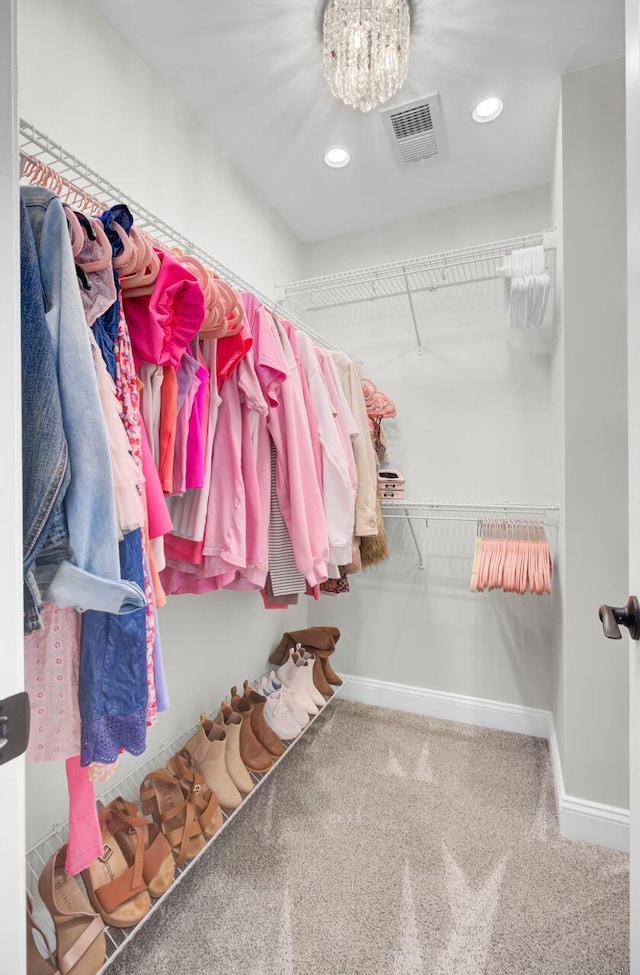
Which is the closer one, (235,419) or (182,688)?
(235,419)

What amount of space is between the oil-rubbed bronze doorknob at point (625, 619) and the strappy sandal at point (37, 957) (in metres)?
1.23

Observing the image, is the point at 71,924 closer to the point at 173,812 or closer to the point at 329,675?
the point at 173,812

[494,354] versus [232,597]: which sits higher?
[494,354]

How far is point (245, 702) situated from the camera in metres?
1.88

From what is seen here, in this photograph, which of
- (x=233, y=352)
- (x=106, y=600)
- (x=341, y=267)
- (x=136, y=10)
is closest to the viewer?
(x=106, y=600)

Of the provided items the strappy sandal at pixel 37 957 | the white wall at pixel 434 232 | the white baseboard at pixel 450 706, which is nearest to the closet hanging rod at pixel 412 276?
the white wall at pixel 434 232

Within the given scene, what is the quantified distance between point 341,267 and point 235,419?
1694mm

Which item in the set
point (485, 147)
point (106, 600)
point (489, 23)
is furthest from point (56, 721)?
point (485, 147)

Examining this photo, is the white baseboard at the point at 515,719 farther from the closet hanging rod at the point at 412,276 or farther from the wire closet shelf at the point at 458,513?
the closet hanging rod at the point at 412,276

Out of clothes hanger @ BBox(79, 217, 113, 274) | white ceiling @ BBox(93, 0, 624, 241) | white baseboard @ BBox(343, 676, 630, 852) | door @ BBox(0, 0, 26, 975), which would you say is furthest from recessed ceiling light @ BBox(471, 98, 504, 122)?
white baseboard @ BBox(343, 676, 630, 852)

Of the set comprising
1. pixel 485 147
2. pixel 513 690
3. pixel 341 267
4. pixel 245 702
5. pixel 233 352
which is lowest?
pixel 513 690

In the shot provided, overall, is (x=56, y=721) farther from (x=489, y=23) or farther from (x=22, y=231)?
(x=489, y=23)

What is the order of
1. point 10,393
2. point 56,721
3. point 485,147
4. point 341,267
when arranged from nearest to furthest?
point 10,393 < point 56,721 < point 485,147 < point 341,267

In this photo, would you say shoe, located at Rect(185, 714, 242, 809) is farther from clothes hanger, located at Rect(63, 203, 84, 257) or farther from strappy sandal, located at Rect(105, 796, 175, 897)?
clothes hanger, located at Rect(63, 203, 84, 257)
